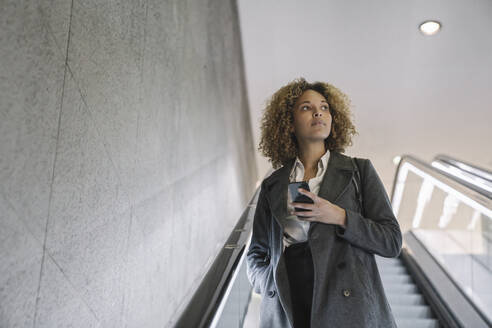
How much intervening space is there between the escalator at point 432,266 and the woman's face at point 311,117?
69cm

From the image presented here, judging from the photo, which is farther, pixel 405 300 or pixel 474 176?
pixel 405 300

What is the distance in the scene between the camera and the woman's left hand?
4.91 ft

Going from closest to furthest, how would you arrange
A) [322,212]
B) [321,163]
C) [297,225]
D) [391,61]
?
[322,212] < [297,225] < [321,163] < [391,61]

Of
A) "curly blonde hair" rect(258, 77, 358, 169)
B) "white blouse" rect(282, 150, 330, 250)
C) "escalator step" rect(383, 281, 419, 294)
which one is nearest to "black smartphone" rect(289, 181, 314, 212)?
"white blouse" rect(282, 150, 330, 250)

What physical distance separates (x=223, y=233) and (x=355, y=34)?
419 centimetres

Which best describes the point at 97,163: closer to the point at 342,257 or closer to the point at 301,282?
the point at 301,282

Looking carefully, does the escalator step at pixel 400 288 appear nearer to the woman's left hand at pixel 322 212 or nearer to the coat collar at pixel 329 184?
the coat collar at pixel 329 184

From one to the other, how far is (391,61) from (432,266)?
445cm

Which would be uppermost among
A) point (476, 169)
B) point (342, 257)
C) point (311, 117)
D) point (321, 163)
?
point (311, 117)

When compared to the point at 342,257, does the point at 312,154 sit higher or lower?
higher

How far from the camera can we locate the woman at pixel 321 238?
→ 1438 millimetres

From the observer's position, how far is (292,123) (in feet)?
6.89

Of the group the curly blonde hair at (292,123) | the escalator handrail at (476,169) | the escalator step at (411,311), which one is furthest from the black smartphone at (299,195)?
the escalator step at (411,311)

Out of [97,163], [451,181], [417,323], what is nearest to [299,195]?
[97,163]
